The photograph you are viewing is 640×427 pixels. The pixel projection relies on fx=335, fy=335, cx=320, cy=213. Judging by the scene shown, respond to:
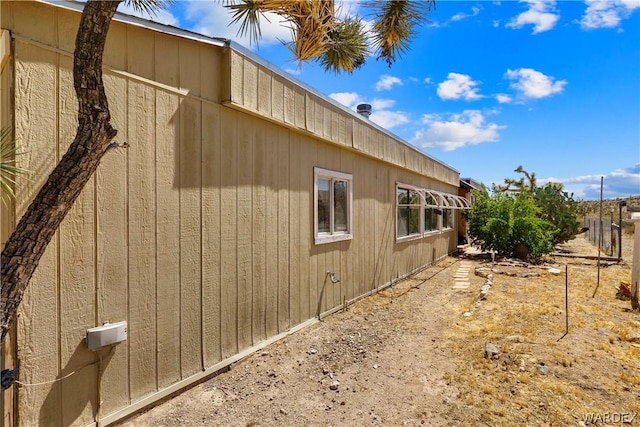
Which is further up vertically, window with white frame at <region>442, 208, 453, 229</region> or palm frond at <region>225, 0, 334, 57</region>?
palm frond at <region>225, 0, 334, 57</region>

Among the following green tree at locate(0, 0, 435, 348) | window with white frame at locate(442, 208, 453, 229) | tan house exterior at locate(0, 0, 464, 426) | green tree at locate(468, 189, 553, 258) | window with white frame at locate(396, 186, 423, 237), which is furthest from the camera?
window with white frame at locate(442, 208, 453, 229)

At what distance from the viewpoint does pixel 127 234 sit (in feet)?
8.55

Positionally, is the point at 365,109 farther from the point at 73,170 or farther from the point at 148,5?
the point at 73,170

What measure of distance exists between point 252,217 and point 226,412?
6.23 feet

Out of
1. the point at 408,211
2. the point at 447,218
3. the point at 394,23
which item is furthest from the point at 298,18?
the point at 447,218

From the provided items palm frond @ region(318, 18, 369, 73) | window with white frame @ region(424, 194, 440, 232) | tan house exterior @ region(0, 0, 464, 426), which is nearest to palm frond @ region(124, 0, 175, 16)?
tan house exterior @ region(0, 0, 464, 426)

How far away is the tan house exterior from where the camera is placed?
214 centimetres

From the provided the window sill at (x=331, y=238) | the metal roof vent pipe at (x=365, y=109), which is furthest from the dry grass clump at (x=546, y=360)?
the metal roof vent pipe at (x=365, y=109)

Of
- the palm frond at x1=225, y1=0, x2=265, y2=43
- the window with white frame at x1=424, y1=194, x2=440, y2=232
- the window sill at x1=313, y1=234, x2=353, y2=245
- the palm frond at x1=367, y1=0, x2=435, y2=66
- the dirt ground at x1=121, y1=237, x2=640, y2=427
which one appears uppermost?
the palm frond at x1=367, y1=0, x2=435, y2=66

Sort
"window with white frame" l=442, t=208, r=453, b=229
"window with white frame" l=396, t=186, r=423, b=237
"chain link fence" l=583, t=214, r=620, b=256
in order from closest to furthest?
"window with white frame" l=396, t=186, r=423, b=237 < "window with white frame" l=442, t=208, r=453, b=229 < "chain link fence" l=583, t=214, r=620, b=256

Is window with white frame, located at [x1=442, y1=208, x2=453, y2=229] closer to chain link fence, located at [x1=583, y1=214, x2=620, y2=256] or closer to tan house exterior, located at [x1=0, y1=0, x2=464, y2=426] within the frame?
chain link fence, located at [x1=583, y1=214, x2=620, y2=256]

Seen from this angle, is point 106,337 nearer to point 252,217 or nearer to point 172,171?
point 172,171

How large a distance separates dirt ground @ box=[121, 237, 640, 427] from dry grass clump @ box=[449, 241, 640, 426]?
1cm

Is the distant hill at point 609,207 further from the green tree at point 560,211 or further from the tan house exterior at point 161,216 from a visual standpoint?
the tan house exterior at point 161,216
